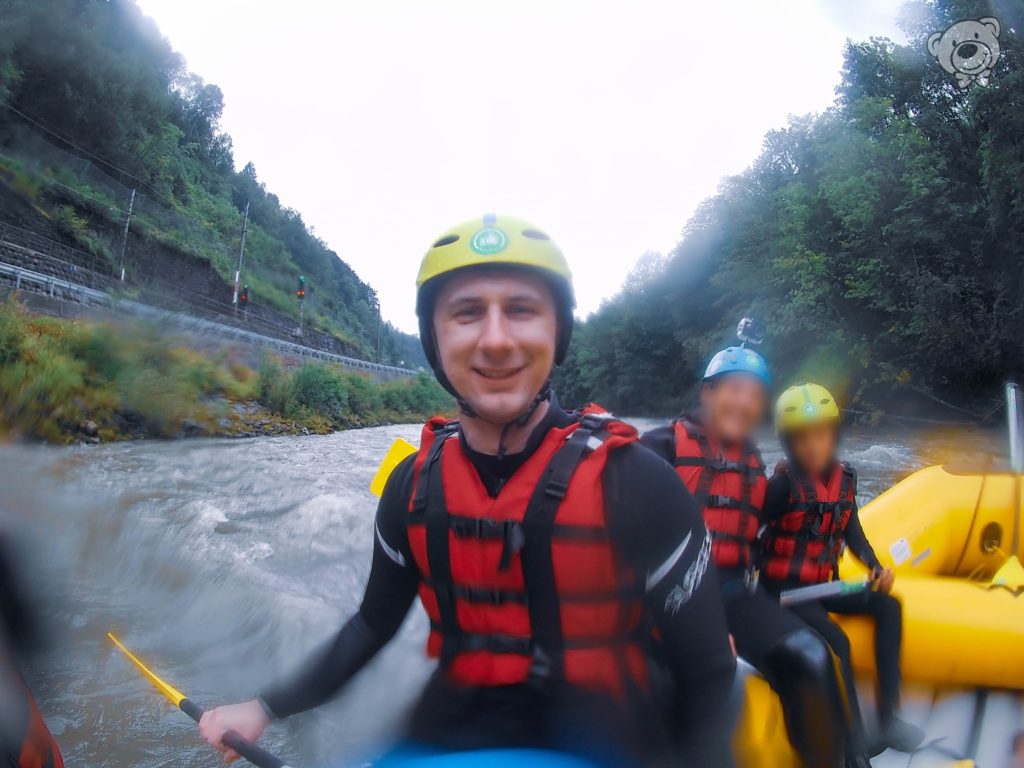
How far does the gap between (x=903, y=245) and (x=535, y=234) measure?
742 inches

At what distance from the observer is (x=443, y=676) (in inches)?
47.6

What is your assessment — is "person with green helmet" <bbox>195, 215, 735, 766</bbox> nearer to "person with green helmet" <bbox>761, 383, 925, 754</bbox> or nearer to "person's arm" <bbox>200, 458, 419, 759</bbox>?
"person's arm" <bbox>200, 458, 419, 759</bbox>

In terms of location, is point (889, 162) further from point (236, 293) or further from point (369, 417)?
point (236, 293)

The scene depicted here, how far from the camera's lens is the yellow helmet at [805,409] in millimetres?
2588

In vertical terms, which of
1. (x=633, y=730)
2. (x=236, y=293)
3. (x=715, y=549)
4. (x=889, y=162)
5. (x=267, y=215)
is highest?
(x=267, y=215)

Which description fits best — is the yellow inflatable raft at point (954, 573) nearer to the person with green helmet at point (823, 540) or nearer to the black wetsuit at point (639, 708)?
the person with green helmet at point (823, 540)

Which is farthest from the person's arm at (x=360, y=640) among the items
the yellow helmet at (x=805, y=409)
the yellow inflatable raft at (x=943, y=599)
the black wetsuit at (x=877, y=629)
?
the yellow helmet at (x=805, y=409)

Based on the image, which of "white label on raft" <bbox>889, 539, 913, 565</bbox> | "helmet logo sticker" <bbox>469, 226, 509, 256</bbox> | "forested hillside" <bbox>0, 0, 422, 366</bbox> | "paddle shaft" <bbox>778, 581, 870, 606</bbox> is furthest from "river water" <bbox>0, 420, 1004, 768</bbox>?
"forested hillside" <bbox>0, 0, 422, 366</bbox>

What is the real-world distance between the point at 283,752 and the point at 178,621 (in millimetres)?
1541

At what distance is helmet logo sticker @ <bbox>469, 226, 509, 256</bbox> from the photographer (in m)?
1.22

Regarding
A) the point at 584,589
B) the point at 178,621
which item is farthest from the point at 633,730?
the point at 178,621

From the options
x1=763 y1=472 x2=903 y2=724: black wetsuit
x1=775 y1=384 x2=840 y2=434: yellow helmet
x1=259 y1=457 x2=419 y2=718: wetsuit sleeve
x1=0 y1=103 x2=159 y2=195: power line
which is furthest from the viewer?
x1=0 y1=103 x2=159 y2=195: power line

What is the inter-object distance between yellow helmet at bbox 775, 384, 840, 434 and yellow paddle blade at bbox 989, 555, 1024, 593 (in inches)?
34.1

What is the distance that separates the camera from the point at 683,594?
1082 mm
